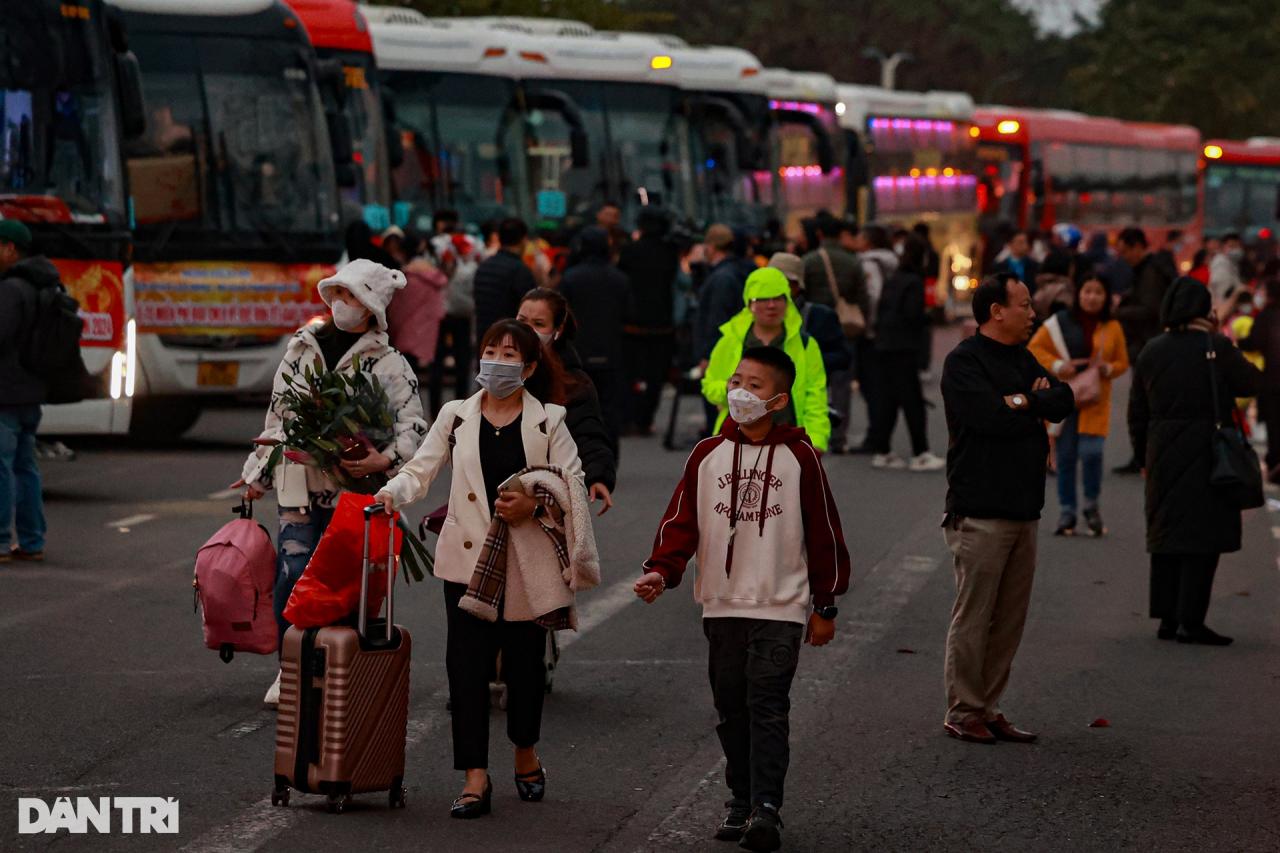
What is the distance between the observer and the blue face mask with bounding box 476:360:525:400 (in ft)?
23.9

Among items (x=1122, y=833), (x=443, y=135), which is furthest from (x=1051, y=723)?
(x=443, y=135)

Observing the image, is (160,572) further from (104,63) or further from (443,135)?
(443,135)

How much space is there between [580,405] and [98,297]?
8.23m

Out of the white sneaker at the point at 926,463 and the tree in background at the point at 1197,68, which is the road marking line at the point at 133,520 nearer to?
the white sneaker at the point at 926,463

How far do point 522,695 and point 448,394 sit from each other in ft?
60.9

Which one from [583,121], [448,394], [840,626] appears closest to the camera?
[840,626]

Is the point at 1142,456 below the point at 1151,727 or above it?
above

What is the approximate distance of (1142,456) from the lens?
37.1ft

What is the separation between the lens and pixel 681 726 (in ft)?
28.3

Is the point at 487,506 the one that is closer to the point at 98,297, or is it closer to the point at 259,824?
the point at 259,824

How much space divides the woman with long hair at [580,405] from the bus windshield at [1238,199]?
49379 millimetres

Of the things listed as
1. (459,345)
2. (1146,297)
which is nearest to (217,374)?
(459,345)

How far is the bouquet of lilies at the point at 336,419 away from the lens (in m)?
8.20

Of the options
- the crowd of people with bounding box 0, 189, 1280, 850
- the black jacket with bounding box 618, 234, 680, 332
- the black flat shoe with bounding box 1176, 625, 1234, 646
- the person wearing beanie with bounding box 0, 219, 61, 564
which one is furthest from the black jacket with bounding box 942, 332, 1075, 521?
the black jacket with bounding box 618, 234, 680, 332
